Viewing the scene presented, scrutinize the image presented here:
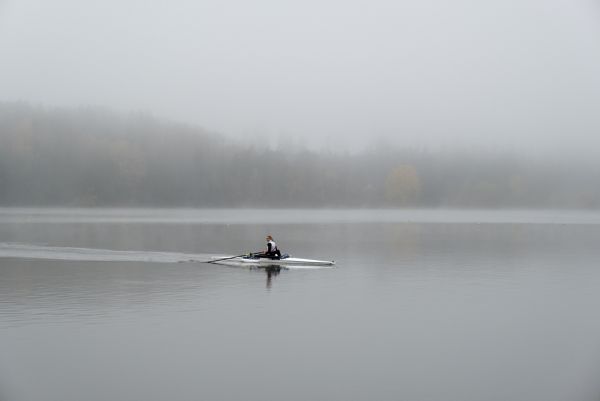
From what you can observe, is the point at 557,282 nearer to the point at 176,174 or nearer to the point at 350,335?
the point at 350,335

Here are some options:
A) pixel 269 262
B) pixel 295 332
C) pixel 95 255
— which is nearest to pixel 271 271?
pixel 269 262

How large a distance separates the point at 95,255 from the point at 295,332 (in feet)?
85.1

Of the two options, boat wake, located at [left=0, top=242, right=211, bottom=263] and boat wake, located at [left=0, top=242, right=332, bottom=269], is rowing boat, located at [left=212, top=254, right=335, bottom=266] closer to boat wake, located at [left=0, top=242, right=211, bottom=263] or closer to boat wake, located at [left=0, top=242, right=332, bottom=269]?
boat wake, located at [left=0, top=242, right=332, bottom=269]

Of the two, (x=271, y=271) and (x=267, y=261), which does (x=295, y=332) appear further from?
(x=271, y=271)

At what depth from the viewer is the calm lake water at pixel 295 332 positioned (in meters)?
14.6

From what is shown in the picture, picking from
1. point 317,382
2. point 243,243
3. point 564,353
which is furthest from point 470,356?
point 243,243

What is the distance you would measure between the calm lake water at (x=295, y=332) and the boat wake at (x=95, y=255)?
90 cm

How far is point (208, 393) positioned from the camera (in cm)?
1395

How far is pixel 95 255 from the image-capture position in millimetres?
41344

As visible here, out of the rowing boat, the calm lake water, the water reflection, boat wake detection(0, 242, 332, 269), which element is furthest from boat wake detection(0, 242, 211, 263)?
the water reflection

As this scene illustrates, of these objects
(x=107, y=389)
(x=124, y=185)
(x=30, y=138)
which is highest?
(x=30, y=138)

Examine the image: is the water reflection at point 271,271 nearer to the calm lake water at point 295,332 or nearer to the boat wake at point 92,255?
the calm lake water at point 295,332

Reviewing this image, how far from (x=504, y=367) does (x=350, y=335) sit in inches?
195

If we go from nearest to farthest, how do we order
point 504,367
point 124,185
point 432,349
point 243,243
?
point 504,367 < point 432,349 < point 243,243 < point 124,185
